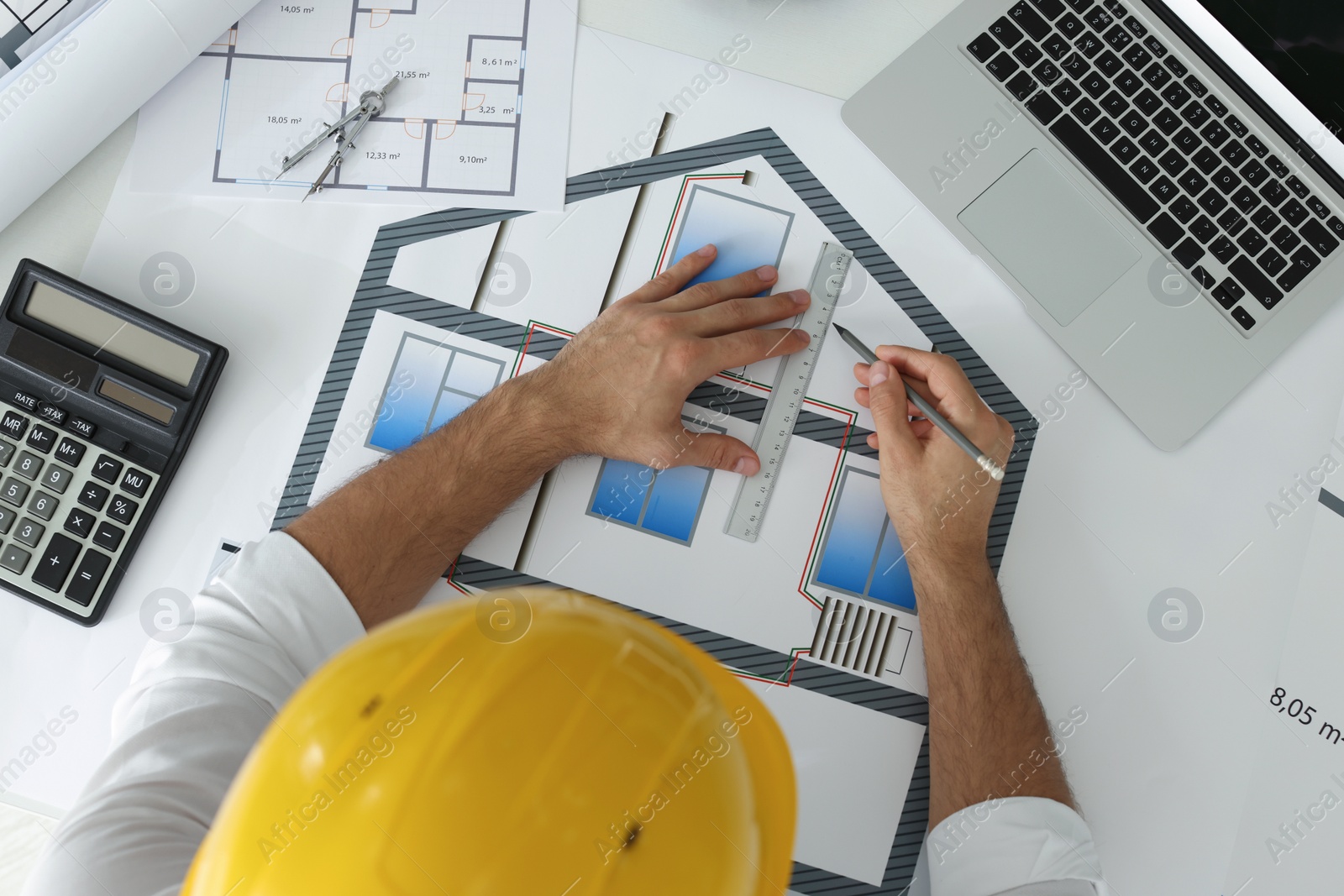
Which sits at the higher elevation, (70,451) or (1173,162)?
(1173,162)

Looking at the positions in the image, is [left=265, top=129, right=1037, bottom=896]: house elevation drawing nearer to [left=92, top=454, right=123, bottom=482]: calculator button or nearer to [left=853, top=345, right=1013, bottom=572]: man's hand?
[left=853, top=345, right=1013, bottom=572]: man's hand

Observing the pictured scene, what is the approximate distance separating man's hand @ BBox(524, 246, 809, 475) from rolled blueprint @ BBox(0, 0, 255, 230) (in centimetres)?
55

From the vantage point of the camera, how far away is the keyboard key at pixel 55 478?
895 millimetres

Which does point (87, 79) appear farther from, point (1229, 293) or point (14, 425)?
point (1229, 293)

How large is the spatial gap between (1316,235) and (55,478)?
4.74 ft

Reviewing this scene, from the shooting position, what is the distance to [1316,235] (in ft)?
3.21

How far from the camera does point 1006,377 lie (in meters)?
1.00

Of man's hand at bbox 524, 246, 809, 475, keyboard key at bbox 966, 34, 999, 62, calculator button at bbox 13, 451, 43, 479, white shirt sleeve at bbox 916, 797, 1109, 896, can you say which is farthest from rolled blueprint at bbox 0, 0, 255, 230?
white shirt sleeve at bbox 916, 797, 1109, 896

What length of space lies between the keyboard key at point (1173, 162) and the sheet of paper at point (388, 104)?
711 millimetres

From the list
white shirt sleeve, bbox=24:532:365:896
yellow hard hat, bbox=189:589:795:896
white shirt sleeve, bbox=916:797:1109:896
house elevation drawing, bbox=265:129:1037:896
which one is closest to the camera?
yellow hard hat, bbox=189:589:795:896

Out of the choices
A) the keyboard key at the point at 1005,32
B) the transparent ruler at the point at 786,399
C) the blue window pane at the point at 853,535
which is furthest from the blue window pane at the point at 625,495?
the keyboard key at the point at 1005,32

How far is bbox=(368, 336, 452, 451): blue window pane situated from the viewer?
98 centimetres

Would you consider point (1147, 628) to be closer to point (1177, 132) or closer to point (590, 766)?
point (1177, 132)

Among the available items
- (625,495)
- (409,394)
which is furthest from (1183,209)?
(409,394)
